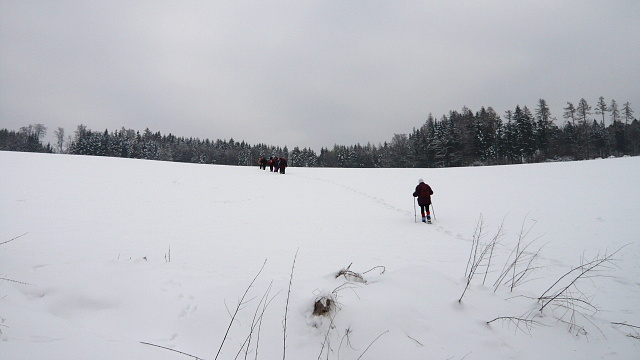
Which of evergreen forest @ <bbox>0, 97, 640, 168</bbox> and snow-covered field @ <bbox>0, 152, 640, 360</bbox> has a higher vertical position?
evergreen forest @ <bbox>0, 97, 640, 168</bbox>

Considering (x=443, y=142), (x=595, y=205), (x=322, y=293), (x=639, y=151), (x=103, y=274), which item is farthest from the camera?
(x=443, y=142)

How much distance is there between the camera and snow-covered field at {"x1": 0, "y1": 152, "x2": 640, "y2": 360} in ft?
6.88

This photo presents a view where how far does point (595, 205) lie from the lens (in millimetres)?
9320

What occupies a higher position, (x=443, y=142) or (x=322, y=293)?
(x=443, y=142)

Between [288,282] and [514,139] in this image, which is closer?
[288,282]

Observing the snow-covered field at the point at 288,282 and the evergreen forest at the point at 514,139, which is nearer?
the snow-covered field at the point at 288,282

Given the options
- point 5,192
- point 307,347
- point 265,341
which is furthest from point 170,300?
point 5,192

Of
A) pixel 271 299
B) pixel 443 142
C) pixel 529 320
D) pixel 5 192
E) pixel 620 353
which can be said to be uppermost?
pixel 443 142

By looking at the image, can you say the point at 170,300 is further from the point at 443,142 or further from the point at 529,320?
the point at 443,142

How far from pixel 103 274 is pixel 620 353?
18.1ft

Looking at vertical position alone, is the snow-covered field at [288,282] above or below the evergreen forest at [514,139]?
below

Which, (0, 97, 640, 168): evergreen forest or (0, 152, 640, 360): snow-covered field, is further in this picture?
(0, 97, 640, 168): evergreen forest

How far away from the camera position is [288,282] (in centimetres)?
327

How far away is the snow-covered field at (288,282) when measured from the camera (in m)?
2.10
